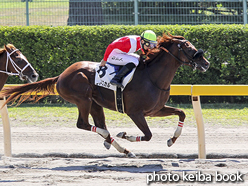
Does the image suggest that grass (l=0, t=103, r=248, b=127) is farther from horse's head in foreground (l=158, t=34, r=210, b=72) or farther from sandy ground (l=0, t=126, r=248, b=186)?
horse's head in foreground (l=158, t=34, r=210, b=72)

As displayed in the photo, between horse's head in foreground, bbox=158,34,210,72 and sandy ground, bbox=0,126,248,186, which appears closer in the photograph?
sandy ground, bbox=0,126,248,186

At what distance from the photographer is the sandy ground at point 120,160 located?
4.28 m

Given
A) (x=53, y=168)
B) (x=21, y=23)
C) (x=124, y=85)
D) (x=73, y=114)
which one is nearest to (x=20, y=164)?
(x=53, y=168)

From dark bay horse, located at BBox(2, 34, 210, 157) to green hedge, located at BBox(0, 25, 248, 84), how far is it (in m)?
4.34

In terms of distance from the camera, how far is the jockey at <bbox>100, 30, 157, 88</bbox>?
5.28m

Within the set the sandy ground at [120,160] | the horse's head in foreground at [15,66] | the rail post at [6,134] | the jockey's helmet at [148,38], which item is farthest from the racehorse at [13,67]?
the jockey's helmet at [148,38]

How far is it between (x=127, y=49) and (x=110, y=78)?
0.49 m

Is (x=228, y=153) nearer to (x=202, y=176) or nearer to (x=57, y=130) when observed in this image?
(x=202, y=176)

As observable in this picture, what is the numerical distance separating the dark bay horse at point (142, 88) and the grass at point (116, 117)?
2.38 metres

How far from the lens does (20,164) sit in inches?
197

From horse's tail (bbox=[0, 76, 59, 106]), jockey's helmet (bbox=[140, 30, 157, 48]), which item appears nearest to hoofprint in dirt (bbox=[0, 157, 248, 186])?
horse's tail (bbox=[0, 76, 59, 106])

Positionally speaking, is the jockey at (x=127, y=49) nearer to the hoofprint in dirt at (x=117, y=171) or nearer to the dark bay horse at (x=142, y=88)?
the dark bay horse at (x=142, y=88)

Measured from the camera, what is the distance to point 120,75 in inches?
206

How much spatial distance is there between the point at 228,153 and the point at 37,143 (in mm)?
3236
